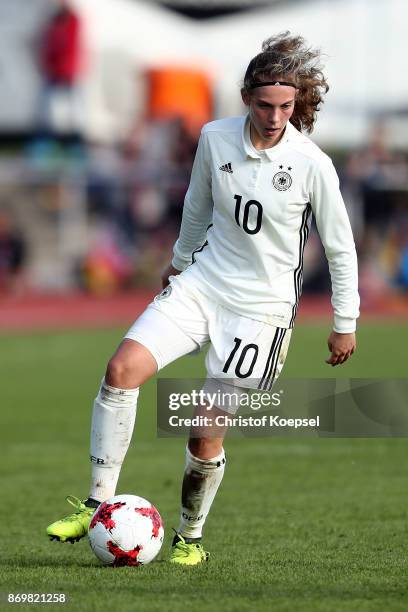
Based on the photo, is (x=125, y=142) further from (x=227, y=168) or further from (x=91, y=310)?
(x=227, y=168)

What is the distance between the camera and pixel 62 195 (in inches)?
1072

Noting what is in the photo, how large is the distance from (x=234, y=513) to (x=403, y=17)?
2357 cm

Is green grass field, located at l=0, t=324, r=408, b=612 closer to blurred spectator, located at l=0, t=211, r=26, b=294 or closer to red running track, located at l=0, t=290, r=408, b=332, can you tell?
red running track, located at l=0, t=290, r=408, b=332

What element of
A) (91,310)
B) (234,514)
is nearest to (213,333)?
(234,514)

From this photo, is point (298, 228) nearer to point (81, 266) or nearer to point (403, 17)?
point (81, 266)

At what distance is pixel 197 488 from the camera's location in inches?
249

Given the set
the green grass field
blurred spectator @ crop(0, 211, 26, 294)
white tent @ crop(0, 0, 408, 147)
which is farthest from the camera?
white tent @ crop(0, 0, 408, 147)

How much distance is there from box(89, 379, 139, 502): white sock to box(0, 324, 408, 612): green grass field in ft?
1.35

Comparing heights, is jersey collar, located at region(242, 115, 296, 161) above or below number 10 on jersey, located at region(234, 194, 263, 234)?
above

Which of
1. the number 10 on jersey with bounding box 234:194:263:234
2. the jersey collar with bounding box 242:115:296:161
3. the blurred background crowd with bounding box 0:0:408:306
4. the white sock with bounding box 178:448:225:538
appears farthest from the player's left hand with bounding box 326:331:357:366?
the blurred background crowd with bounding box 0:0:408:306

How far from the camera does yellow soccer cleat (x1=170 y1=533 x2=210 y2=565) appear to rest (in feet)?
20.3

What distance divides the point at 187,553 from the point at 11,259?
20.6 m

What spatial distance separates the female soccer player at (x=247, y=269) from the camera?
19.5 ft

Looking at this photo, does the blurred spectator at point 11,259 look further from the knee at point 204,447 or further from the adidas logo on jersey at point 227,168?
the adidas logo on jersey at point 227,168
